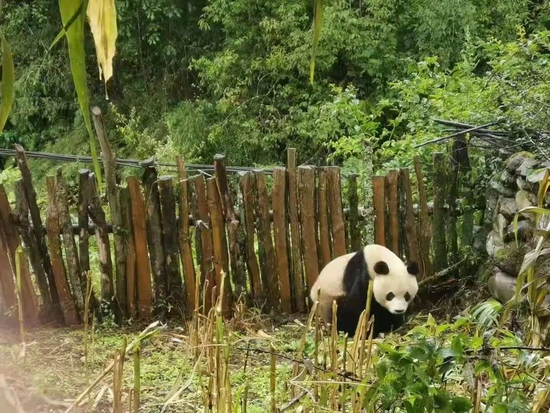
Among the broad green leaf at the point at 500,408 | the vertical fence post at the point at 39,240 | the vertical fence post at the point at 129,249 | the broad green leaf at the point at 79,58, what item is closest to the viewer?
the broad green leaf at the point at 79,58

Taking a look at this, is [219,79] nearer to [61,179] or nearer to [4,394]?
[61,179]

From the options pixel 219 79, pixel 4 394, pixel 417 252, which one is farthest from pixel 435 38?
pixel 4 394

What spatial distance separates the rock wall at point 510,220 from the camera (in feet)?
11.9

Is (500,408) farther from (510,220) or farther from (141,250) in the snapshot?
(141,250)

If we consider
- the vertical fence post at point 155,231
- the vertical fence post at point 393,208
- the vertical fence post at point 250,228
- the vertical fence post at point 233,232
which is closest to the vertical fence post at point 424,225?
the vertical fence post at point 393,208

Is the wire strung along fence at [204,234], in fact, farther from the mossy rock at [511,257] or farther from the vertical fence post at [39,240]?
the mossy rock at [511,257]

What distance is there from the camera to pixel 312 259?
4555 mm

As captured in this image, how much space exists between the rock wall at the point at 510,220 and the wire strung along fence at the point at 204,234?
45cm

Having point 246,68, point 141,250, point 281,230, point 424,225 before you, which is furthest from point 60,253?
point 246,68

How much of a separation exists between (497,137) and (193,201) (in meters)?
1.86

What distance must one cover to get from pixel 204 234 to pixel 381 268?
1.20 metres

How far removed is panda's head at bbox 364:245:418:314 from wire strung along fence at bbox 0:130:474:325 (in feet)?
2.07

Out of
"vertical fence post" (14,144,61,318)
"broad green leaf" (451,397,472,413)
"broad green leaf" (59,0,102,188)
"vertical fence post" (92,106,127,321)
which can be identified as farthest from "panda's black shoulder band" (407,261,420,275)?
"broad green leaf" (59,0,102,188)

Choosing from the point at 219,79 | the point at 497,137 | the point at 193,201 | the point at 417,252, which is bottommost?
the point at 417,252
